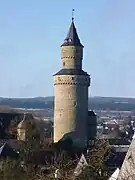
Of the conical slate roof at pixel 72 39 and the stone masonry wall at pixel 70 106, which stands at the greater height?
the conical slate roof at pixel 72 39

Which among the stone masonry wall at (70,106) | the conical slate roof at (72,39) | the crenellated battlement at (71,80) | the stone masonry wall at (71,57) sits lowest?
the stone masonry wall at (70,106)

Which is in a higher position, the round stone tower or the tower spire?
the tower spire

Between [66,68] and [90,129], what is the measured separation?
533cm

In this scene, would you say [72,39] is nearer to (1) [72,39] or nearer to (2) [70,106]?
(1) [72,39]

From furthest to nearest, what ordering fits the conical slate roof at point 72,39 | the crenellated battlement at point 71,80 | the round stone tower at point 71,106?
the conical slate roof at point 72,39 < the crenellated battlement at point 71,80 < the round stone tower at point 71,106

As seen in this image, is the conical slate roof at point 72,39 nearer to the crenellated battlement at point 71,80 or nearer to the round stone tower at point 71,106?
the round stone tower at point 71,106

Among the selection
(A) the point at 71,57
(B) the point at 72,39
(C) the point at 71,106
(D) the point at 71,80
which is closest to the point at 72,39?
(B) the point at 72,39

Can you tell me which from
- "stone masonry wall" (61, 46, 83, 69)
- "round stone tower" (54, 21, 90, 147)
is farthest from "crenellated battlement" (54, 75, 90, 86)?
"stone masonry wall" (61, 46, 83, 69)

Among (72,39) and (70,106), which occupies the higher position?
(72,39)

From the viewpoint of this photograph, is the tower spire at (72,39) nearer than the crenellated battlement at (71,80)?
No

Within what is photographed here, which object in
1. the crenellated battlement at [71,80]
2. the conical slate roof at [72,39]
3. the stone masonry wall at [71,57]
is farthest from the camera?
the conical slate roof at [72,39]

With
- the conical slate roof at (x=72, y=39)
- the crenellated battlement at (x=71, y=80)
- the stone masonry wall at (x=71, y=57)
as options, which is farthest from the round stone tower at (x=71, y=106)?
the conical slate roof at (x=72, y=39)

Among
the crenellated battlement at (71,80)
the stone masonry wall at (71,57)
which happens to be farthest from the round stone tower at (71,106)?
the stone masonry wall at (71,57)

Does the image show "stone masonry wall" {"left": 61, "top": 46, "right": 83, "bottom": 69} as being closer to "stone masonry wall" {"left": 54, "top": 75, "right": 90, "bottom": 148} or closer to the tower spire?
the tower spire
